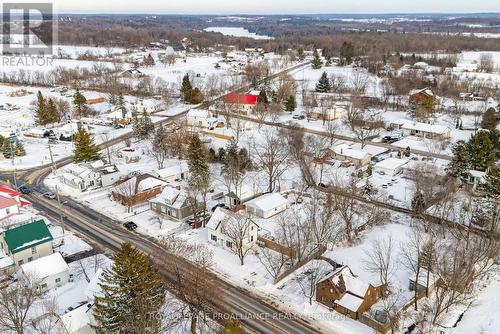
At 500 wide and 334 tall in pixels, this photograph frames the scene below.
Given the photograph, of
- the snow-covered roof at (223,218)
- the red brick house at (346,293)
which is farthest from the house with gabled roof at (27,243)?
the red brick house at (346,293)

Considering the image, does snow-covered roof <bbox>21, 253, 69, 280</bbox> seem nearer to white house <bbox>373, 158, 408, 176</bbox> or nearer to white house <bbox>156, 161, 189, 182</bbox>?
white house <bbox>156, 161, 189, 182</bbox>

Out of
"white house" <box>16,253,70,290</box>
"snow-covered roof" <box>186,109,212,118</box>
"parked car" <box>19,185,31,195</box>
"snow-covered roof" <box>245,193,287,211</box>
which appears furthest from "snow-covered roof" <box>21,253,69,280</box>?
"snow-covered roof" <box>186,109,212,118</box>

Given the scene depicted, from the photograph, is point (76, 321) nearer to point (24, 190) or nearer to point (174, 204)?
point (174, 204)

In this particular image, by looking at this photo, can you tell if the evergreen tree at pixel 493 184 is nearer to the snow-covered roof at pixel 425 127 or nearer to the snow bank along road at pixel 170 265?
the snow bank along road at pixel 170 265

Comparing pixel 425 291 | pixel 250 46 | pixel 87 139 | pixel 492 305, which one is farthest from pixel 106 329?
pixel 250 46

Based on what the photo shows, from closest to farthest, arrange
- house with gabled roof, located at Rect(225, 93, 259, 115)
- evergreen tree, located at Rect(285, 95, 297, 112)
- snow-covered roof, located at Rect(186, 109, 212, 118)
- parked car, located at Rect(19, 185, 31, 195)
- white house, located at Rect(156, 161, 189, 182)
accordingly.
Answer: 1. parked car, located at Rect(19, 185, 31, 195)
2. white house, located at Rect(156, 161, 189, 182)
3. snow-covered roof, located at Rect(186, 109, 212, 118)
4. house with gabled roof, located at Rect(225, 93, 259, 115)
5. evergreen tree, located at Rect(285, 95, 297, 112)

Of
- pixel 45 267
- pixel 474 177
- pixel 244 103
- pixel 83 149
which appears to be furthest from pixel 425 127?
pixel 45 267
